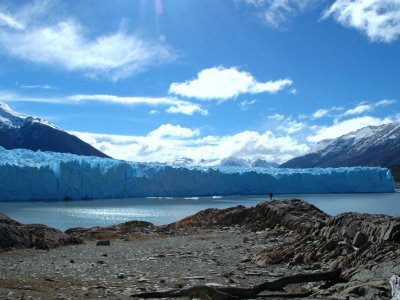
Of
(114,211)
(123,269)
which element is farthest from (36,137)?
(123,269)

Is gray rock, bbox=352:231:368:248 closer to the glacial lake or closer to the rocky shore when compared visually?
the rocky shore

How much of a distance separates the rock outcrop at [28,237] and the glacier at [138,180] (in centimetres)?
3799

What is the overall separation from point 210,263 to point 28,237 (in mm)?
6184

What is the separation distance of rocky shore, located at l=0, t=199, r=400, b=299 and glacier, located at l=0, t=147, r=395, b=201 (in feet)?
125

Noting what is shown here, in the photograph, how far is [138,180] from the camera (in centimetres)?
6000

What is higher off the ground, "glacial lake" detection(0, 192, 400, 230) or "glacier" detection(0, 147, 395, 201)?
"glacier" detection(0, 147, 395, 201)

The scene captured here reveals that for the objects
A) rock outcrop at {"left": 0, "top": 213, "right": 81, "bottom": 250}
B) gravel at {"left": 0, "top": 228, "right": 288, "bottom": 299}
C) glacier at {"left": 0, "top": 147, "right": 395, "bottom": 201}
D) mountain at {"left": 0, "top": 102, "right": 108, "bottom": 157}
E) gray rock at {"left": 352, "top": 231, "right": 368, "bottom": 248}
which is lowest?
gravel at {"left": 0, "top": 228, "right": 288, "bottom": 299}

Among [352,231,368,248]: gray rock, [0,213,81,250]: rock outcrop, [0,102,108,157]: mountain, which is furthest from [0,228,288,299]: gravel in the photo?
[0,102,108,157]: mountain

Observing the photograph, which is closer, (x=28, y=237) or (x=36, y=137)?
(x=28, y=237)

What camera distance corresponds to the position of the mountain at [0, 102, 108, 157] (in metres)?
144

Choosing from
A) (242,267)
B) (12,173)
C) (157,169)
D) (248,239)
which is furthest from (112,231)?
(157,169)

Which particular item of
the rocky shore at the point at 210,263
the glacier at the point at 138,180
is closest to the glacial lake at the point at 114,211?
the glacier at the point at 138,180

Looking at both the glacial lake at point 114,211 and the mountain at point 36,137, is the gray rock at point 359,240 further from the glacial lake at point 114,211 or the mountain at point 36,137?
the mountain at point 36,137

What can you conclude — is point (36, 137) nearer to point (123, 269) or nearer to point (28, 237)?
point (28, 237)
